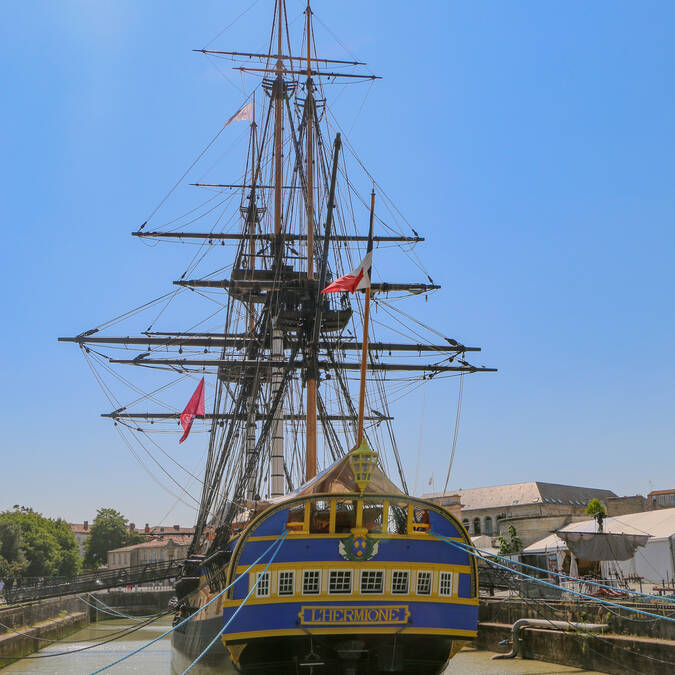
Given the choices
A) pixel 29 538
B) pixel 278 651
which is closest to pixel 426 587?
pixel 278 651

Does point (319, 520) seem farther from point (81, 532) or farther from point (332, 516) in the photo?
point (81, 532)

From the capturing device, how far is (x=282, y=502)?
556 inches

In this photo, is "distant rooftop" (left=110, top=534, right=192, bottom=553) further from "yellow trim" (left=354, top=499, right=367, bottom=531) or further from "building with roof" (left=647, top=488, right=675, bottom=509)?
"yellow trim" (left=354, top=499, right=367, bottom=531)

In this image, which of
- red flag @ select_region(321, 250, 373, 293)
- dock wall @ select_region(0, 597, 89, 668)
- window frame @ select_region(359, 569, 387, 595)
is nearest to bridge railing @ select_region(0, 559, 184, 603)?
dock wall @ select_region(0, 597, 89, 668)

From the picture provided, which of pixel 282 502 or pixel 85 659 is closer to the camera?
pixel 282 502

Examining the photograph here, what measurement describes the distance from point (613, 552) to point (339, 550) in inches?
584

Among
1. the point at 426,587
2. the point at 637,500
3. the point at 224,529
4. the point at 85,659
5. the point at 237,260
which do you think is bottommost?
the point at 85,659

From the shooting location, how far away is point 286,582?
14.0m

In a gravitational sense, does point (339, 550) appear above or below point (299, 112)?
below

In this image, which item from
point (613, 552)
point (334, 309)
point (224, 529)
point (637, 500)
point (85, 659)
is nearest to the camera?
point (224, 529)

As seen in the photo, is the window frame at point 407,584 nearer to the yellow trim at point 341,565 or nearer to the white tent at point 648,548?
the yellow trim at point 341,565

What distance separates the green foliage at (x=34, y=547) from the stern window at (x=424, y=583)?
203ft

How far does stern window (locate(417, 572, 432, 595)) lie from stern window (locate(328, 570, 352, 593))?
136cm

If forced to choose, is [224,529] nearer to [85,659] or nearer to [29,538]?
[85,659]
